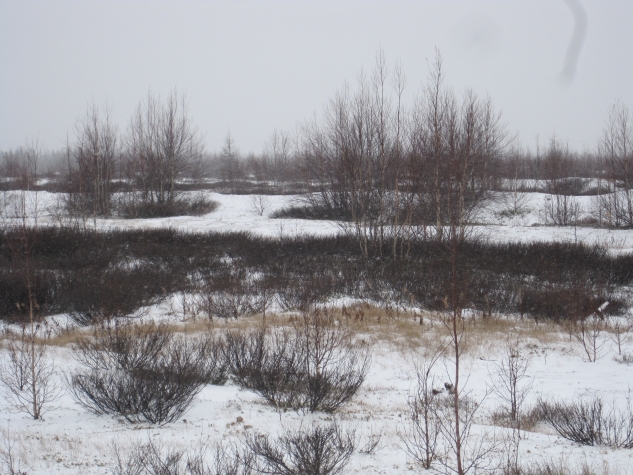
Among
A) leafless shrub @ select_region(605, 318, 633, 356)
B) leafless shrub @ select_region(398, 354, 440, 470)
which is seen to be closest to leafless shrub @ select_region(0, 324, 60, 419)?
leafless shrub @ select_region(398, 354, 440, 470)

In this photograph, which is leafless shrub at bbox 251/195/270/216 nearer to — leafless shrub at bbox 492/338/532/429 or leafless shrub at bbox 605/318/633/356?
leafless shrub at bbox 605/318/633/356

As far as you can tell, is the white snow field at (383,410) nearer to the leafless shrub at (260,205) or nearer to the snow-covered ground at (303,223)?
the snow-covered ground at (303,223)

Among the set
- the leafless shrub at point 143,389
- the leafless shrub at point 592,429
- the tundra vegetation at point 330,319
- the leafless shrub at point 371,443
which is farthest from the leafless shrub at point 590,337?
the leafless shrub at point 143,389

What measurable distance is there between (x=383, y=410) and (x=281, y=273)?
9422mm

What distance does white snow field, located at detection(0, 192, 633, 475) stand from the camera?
14.5ft

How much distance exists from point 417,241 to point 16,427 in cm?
1592

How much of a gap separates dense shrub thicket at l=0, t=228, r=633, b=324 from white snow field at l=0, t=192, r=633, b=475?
102cm

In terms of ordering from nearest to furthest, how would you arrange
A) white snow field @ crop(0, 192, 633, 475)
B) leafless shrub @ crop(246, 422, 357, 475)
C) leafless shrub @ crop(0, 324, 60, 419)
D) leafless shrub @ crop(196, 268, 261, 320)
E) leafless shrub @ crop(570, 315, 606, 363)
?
1. leafless shrub @ crop(246, 422, 357, 475)
2. white snow field @ crop(0, 192, 633, 475)
3. leafless shrub @ crop(0, 324, 60, 419)
4. leafless shrub @ crop(570, 315, 606, 363)
5. leafless shrub @ crop(196, 268, 261, 320)

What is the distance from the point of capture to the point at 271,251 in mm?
18375

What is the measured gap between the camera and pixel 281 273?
609 inches

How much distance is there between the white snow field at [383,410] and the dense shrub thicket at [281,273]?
1019 mm

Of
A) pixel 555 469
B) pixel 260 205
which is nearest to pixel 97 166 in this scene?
pixel 260 205

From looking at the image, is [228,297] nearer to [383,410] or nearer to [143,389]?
[143,389]

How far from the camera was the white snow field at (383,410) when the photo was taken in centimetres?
441
